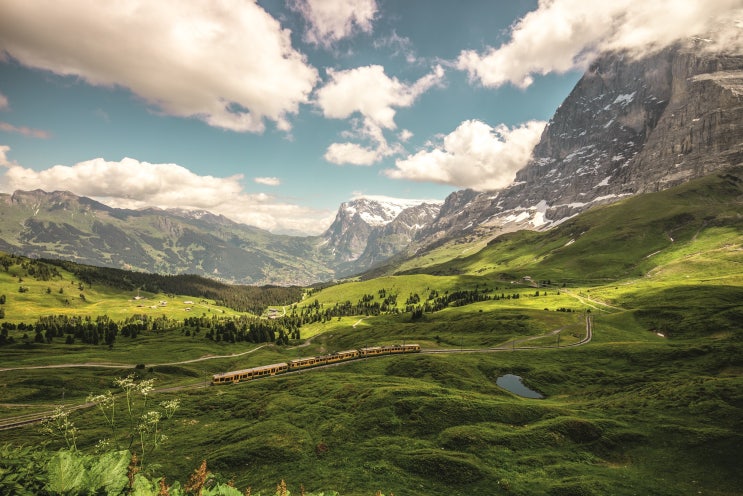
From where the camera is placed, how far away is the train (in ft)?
315

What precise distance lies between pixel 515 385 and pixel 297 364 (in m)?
62.4

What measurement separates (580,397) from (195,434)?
252 ft

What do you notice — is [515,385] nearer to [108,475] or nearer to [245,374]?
[245,374]

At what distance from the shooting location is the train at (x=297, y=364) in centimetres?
9595

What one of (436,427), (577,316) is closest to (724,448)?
(436,427)

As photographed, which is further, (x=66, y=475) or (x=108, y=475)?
(x=108, y=475)

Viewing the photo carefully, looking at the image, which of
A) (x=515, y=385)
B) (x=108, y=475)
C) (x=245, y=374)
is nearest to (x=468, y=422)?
(x=515, y=385)

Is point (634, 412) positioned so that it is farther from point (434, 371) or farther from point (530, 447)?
point (434, 371)

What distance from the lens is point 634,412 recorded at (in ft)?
186

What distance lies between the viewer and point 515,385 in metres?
89.7

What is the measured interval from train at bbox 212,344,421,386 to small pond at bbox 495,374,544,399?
128 ft

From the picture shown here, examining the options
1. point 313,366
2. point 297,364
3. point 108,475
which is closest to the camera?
point 108,475

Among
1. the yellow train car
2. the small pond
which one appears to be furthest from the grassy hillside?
the yellow train car

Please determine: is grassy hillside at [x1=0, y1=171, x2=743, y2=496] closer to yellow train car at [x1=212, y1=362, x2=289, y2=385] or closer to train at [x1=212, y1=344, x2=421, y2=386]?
train at [x1=212, y1=344, x2=421, y2=386]
